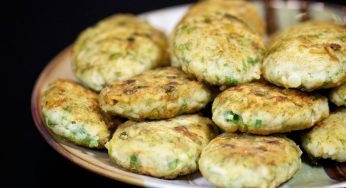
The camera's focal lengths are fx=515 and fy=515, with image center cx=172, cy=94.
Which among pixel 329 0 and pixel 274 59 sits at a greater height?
pixel 274 59

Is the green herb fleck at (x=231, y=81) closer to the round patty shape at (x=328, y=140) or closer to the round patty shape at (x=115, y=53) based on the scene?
the round patty shape at (x=328, y=140)

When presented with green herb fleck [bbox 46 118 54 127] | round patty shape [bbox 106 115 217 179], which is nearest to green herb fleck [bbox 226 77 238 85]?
round patty shape [bbox 106 115 217 179]

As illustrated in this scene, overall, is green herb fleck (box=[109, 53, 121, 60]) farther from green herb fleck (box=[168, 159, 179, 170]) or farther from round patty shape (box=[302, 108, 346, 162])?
round patty shape (box=[302, 108, 346, 162])

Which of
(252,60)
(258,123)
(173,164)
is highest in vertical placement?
(252,60)

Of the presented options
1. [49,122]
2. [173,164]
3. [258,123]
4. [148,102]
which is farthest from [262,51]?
[49,122]

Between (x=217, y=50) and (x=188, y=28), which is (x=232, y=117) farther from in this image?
(x=188, y=28)

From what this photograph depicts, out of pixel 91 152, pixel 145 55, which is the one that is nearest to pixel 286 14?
pixel 145 55

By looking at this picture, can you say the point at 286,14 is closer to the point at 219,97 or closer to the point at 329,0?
the point at 329,0
